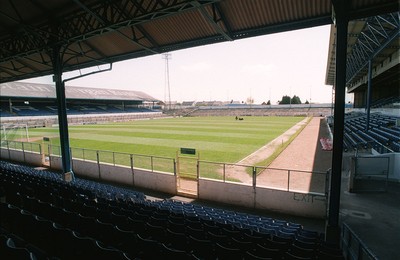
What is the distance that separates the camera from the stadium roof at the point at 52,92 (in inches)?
2215

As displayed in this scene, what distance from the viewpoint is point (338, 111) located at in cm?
641

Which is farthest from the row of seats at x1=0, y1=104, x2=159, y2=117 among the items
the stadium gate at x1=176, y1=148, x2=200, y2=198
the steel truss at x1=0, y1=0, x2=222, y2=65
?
the stadium gate at x1=176, y1=148, x2=200, y2=198

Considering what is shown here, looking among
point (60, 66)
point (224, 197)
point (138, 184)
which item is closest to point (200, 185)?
point (224, 197)

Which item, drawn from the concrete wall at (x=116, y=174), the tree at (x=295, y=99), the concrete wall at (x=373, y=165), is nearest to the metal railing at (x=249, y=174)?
the concrete wall at (x=116, y=174)

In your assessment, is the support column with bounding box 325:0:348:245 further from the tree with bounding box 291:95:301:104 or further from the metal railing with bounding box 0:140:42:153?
the tree with bounding box 291:95:301:104

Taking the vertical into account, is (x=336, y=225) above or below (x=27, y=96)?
below

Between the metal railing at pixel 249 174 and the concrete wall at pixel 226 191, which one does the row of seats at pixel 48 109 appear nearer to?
the metal railing at pixel 249 174

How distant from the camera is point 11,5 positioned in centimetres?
932

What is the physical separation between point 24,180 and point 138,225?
6099 millimetres

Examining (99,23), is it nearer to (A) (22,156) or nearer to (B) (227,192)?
(B) (227,192)

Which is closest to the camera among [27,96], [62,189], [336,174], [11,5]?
[336,174]

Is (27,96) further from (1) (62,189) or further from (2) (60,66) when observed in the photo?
(1) (62,189)

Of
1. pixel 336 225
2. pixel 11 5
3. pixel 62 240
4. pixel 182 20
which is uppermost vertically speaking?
pixel 11 5

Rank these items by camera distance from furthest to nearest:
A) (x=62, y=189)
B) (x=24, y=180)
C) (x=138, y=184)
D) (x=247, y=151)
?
(x=247, y=151), (x=138, y=184), (x=24, y=180), (x=62, y=189)
